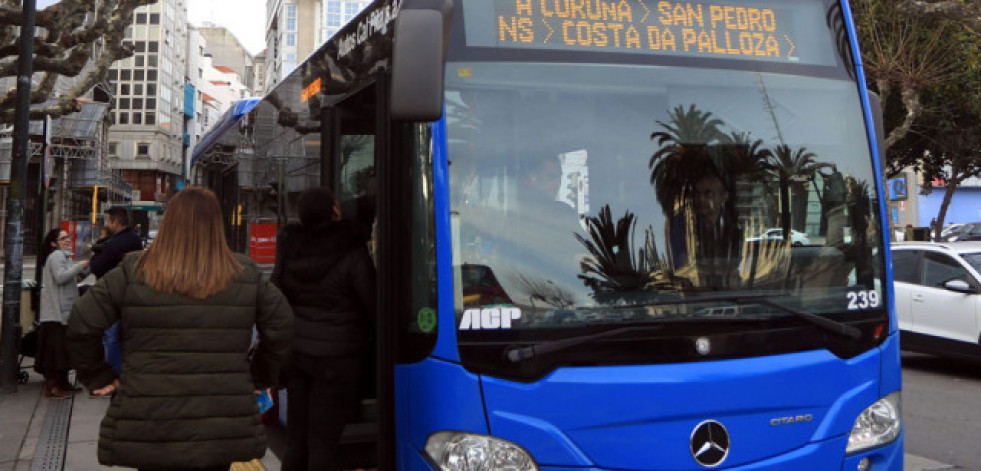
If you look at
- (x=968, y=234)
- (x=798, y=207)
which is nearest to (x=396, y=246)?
(x=798, y=207)

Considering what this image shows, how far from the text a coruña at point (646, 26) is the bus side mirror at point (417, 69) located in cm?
39

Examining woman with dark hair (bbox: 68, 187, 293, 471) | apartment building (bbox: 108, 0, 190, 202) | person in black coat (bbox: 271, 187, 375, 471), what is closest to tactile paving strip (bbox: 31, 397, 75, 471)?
person in black coat (bbox: 271, 187, 375, 471)

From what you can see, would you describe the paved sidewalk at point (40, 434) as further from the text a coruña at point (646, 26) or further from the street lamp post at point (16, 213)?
the text a coruña at point (646, 26)

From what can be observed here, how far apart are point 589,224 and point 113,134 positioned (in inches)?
3111

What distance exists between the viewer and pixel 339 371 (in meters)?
4.23

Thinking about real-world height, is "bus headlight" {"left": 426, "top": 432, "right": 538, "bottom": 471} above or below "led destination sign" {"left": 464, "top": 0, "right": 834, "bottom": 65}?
below

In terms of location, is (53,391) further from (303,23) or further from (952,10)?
(303,23)

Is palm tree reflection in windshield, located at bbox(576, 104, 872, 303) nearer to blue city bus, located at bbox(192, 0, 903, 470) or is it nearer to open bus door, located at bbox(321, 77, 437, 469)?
blue city bus, located at bbox(192, 0, 903, 470)

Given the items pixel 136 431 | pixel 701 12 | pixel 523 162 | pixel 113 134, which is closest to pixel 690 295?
pixel 523 162

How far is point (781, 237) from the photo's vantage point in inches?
141

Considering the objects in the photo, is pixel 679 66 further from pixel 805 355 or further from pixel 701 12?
pixel 805 355

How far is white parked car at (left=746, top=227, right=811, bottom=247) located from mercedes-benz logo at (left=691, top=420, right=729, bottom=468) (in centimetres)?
79

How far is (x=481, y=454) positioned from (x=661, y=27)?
1.88m

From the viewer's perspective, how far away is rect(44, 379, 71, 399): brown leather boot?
8445 millimetres
